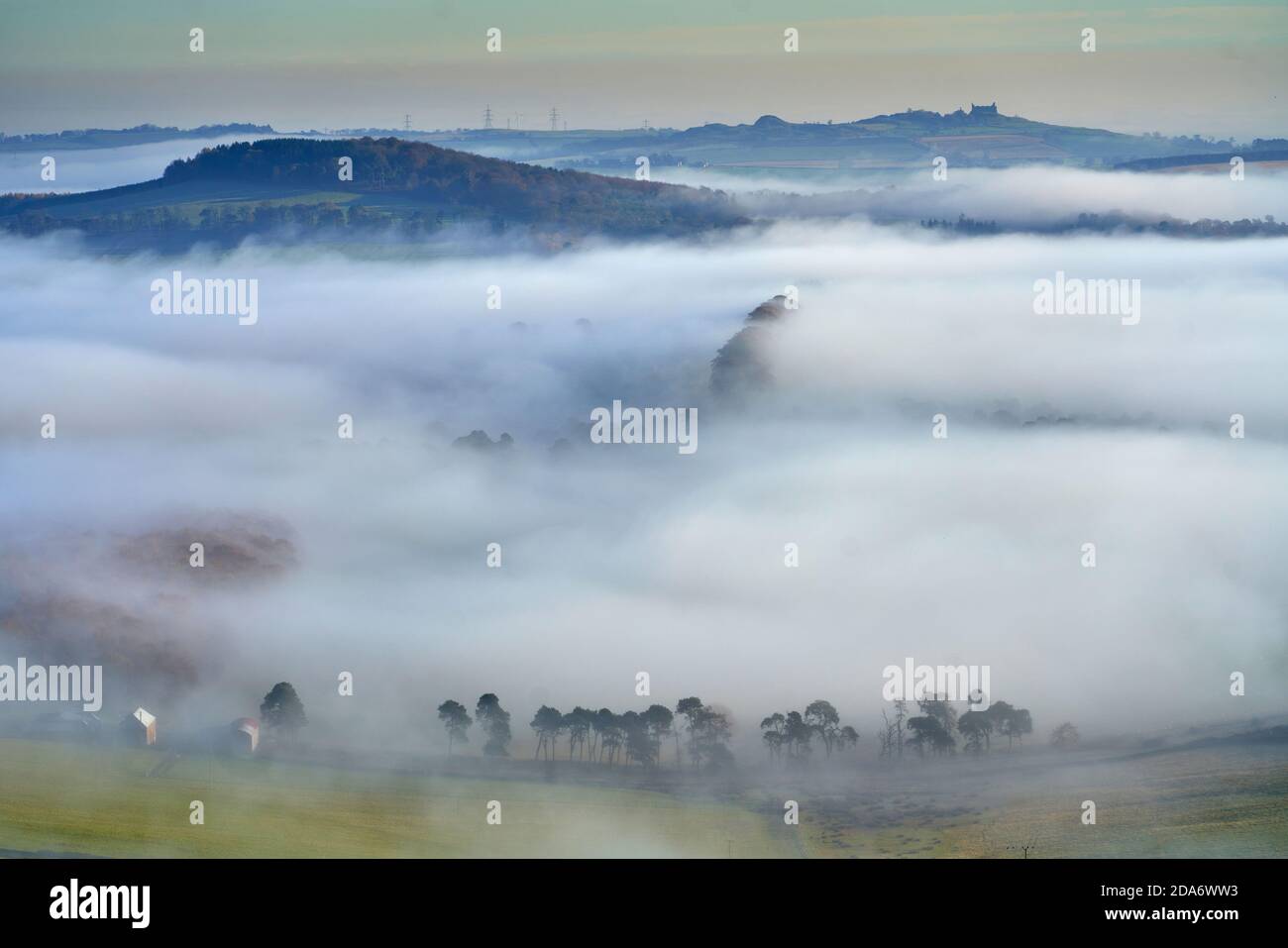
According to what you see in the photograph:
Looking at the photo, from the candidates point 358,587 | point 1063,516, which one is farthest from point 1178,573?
point 358,587

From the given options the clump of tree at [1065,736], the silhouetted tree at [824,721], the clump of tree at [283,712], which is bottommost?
the clump of tree at [1065,736]

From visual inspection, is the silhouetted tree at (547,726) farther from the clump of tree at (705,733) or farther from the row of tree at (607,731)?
the clump of tree at (705,733)

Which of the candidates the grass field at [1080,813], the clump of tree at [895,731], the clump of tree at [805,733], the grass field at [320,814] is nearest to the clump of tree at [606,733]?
the clump of tree at [805,733]

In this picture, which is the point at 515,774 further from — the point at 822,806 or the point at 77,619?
the point at 77,619

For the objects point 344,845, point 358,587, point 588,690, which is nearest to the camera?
point 344,845

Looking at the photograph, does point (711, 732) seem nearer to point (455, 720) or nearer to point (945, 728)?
point (945, 728)

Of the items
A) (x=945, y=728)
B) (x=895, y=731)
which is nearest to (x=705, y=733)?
(x=895, y=731)

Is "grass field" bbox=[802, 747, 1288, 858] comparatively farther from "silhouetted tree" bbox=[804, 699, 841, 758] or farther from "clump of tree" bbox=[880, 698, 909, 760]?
"silhouetted tree" bbox=[804, 699, 841, 758]
